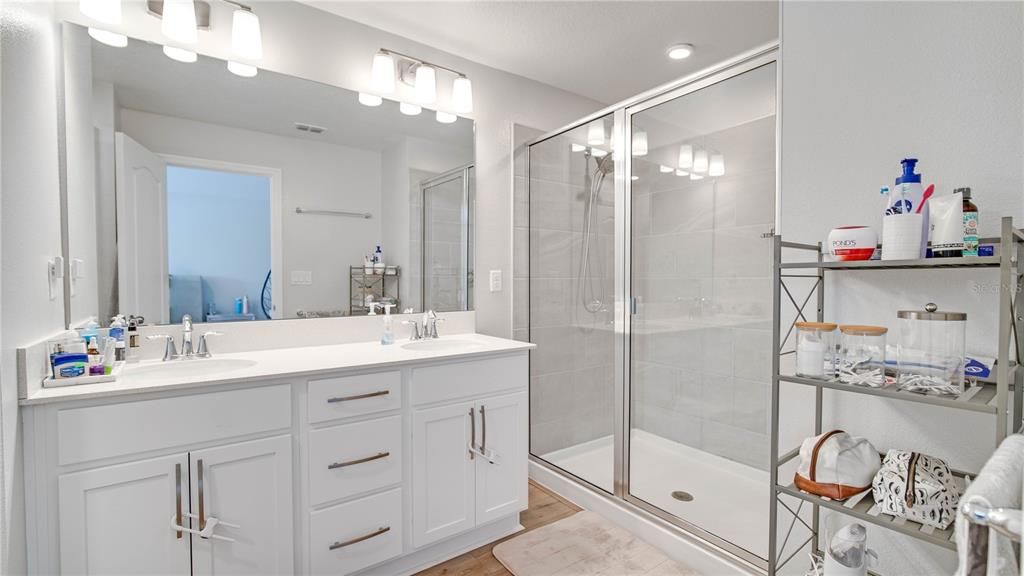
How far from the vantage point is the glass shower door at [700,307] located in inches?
86.4

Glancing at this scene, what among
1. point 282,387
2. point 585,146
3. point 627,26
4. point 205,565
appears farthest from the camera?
point 585,146

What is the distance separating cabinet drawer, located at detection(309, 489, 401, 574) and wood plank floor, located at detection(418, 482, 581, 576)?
25 cm

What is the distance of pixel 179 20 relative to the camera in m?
1.77

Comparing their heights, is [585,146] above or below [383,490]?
above

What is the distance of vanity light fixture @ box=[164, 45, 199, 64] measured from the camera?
1800 mm

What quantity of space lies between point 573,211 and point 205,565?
2.24 m

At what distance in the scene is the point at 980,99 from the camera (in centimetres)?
112

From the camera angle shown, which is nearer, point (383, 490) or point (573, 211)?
point (383, 490)

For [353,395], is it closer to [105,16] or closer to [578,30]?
[105,16]

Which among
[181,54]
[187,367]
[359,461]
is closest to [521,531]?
[359,461]

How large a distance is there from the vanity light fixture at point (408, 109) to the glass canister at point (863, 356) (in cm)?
207

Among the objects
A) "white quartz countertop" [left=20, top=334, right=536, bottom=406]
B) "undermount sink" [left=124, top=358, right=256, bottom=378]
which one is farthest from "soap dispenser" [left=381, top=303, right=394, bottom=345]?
"undermount sink" [left=124, top=358, right=256, bottom=378]

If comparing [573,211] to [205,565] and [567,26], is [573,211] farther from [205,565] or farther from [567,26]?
[205,565]

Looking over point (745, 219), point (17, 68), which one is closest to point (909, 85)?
point (745, 219)
